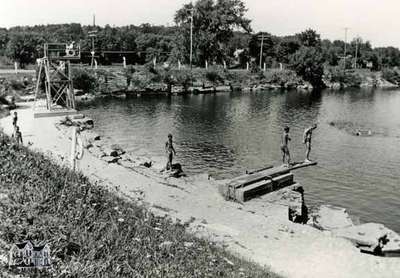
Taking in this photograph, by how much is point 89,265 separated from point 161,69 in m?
74.6

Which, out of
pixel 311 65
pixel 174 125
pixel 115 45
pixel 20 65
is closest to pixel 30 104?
pixel 174 125

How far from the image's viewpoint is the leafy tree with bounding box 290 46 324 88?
101 meters

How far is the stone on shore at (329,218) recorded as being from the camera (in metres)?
17.8

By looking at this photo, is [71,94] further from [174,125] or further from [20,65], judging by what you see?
[20,65]

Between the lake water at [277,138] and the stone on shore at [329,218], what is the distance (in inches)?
63.9

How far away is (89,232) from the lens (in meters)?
10.4

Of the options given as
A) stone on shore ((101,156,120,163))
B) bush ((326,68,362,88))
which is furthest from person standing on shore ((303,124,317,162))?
bush ((326,68,362,88))

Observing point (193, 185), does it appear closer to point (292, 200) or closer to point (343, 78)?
point (292, 200)

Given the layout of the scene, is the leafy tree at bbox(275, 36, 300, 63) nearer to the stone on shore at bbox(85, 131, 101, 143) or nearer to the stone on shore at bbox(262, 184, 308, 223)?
the stone on shore at bbox(85, 131, 101, 143)

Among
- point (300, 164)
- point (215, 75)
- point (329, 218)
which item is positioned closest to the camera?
point (329, 218)

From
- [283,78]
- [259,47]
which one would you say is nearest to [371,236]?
[283,78]

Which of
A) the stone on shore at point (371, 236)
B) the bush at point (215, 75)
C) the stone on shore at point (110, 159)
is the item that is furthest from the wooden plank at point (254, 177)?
the bush at point (215, 75)

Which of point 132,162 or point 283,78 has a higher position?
point 283,78

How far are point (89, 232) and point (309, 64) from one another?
9684 centimetres
